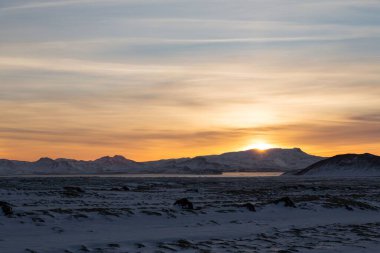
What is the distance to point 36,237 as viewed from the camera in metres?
22.4

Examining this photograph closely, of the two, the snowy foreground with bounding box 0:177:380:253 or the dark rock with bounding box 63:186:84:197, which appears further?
the dark rock with bounding box 63:186:84:197

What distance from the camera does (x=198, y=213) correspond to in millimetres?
31641

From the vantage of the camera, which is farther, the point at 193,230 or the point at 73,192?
the point at 73,192

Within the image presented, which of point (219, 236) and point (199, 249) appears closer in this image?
point (199, 249)

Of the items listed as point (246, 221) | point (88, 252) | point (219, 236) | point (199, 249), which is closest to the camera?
point (88, 252)

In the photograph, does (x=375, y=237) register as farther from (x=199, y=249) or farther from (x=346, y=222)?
(x=199, y=249)

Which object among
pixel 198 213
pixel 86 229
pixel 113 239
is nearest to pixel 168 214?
pixel 198 213

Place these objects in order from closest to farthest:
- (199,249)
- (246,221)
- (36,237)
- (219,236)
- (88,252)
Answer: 1. (88,252)
2. (199,249)
3. (36,237)
4. (219,236)
5. (246,221)

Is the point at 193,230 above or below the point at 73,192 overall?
below

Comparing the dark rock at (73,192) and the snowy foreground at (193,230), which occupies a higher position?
the dark rock at (73,192)

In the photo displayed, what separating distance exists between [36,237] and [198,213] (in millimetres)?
11728

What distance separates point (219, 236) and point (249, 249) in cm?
334

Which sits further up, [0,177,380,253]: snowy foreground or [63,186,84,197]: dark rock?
[63,186,84,197]: dark rock

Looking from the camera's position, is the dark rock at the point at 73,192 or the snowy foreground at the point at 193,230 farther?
the dark rock at the point at 73,192
